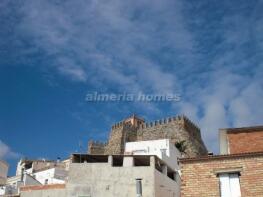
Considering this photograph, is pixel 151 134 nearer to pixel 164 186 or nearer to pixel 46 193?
pixel 164 186

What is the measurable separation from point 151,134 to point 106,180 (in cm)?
3208

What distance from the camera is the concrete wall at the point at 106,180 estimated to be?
33438 millimetres

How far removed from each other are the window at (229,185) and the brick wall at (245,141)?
235cm

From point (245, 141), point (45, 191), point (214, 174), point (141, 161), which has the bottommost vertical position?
point (214, 174)

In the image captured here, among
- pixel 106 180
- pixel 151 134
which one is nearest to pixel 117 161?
pixel 106 180

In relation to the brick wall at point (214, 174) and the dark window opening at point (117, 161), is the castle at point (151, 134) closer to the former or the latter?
the dark window opening at point (117, 161)

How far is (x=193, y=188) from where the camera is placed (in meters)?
20.8

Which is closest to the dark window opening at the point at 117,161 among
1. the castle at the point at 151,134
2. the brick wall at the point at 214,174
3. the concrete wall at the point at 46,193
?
the concrete wall at the point at 46,193

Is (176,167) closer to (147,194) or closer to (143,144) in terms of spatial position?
(143,144)

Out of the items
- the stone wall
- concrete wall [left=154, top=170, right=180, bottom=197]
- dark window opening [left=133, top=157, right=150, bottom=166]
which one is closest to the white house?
concrete wall [left=154, top=170, right=180, bottom=197]

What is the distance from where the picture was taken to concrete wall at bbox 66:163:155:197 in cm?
3344

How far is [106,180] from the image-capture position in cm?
3416

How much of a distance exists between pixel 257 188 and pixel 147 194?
14.5 metres

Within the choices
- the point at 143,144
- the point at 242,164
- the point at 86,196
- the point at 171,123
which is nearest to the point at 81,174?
the point at 86,196
